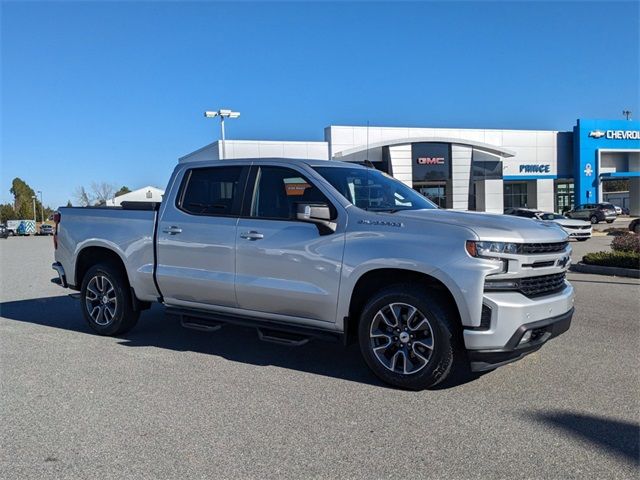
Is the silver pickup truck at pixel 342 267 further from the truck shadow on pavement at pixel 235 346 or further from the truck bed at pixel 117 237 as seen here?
the truck shadow on pavement at pixel 235 346

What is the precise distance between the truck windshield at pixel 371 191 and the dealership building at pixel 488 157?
26693mm

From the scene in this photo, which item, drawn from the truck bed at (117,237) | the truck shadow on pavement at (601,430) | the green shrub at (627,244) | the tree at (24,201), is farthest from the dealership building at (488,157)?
the tree at (24,201)

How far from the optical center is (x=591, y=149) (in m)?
44.7

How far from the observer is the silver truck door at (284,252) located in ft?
17.2

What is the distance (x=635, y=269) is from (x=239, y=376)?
33.2 feet

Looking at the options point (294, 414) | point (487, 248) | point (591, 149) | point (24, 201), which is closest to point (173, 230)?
point (294, 414)

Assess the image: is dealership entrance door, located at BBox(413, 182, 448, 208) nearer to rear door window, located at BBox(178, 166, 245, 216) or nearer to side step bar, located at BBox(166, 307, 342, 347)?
rear door window, located at BBox(178, 166, 245, 216)

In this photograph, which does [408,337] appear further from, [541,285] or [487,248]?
[541,285]

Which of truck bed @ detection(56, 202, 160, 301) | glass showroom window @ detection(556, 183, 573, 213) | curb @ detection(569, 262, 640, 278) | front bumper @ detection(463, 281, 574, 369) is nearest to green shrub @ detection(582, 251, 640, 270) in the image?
curb @ detection(569, 262, 640, 278)

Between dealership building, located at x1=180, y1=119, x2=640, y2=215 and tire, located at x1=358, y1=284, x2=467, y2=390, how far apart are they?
28.0 meters

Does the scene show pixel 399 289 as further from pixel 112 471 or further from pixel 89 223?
pixel 89 223

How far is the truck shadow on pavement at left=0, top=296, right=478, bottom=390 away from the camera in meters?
5.56

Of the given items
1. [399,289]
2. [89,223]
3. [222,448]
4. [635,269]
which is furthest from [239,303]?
[635,269]

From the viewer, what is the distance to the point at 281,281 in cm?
546
